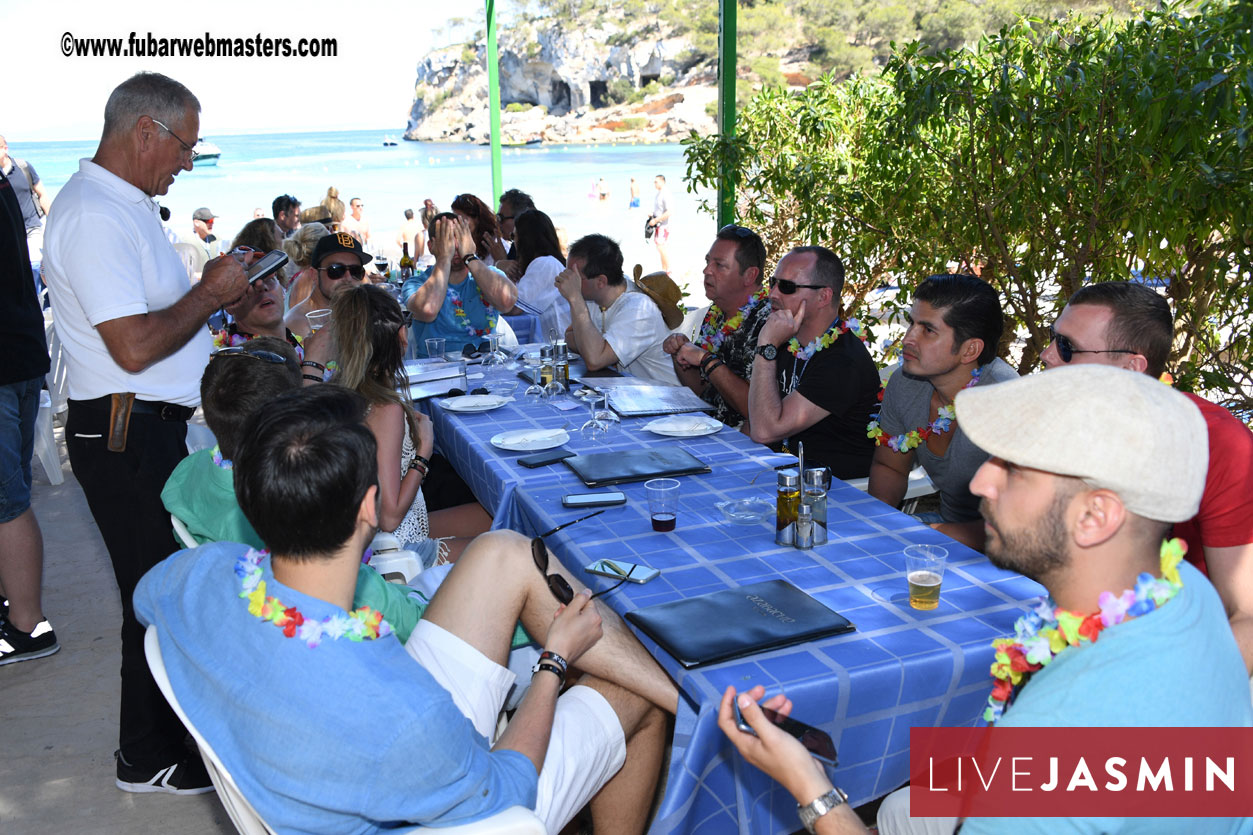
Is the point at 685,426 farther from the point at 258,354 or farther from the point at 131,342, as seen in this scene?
the point at 131,342

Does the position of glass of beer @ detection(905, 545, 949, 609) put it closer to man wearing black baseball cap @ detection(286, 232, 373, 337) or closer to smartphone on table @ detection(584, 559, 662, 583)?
smartphone on table @ detection(584, 559, 662, 583)

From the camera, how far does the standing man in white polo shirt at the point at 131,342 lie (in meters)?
2.60

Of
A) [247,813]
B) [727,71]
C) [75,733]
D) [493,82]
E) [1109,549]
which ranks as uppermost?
[493,82]

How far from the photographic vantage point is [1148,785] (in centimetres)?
116

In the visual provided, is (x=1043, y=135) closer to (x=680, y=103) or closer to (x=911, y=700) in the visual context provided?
(x=911, y=700)

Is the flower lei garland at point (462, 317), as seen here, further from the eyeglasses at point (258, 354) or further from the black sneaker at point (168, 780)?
the black sneaker at point (168, 780)

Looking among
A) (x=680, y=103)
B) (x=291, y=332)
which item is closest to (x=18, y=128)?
(x=680, y=103)

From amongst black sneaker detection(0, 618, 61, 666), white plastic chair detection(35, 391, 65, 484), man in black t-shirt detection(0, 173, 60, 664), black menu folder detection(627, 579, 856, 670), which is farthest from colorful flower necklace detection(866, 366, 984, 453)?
white plastic chair detection(35, 391, 65, 484)

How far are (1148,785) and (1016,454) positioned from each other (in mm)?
445

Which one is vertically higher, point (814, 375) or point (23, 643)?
point (814, 375)

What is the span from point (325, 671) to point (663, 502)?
1.10 meters

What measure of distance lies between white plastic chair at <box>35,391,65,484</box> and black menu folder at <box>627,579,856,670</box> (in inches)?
189

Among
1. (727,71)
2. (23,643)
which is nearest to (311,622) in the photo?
(23,643)

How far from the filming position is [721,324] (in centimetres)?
425
